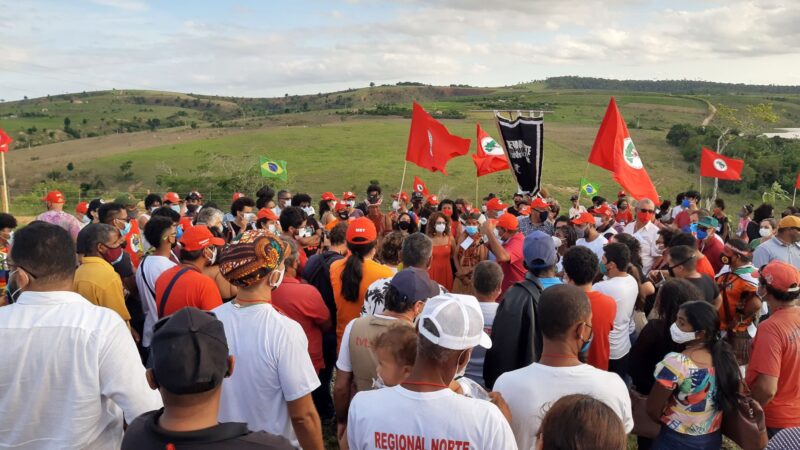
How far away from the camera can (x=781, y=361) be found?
3.83m

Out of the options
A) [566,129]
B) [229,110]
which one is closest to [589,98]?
[566,129]

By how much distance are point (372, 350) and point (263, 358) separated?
591mm

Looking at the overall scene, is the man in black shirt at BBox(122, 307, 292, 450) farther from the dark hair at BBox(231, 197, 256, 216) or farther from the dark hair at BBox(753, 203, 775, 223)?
the dark hair at BBox(753, 203, 775, 223)

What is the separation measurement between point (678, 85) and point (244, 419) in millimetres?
223028

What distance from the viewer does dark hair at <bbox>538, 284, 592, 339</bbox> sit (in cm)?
307

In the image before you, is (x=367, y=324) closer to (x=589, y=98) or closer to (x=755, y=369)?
(x=755, y=369)

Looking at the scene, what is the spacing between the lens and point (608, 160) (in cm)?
970

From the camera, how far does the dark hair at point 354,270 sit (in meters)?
4.96

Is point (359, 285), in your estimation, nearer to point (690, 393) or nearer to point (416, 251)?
point (416, 251)

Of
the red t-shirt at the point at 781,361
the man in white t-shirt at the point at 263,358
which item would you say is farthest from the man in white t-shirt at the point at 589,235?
the man in white t-shirt at the point at 263,358

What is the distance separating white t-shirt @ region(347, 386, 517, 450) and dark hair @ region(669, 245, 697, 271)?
3.64 metres

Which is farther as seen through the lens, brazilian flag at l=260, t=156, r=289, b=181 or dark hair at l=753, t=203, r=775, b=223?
brazilian flag at l=260, t=156, r=289, b=181

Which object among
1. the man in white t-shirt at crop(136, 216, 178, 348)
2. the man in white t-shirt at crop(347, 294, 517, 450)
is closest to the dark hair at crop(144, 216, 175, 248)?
the man in white t-shirt at crop(136, 216, 178, 348)

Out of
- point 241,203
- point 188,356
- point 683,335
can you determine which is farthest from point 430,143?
point 188,356
